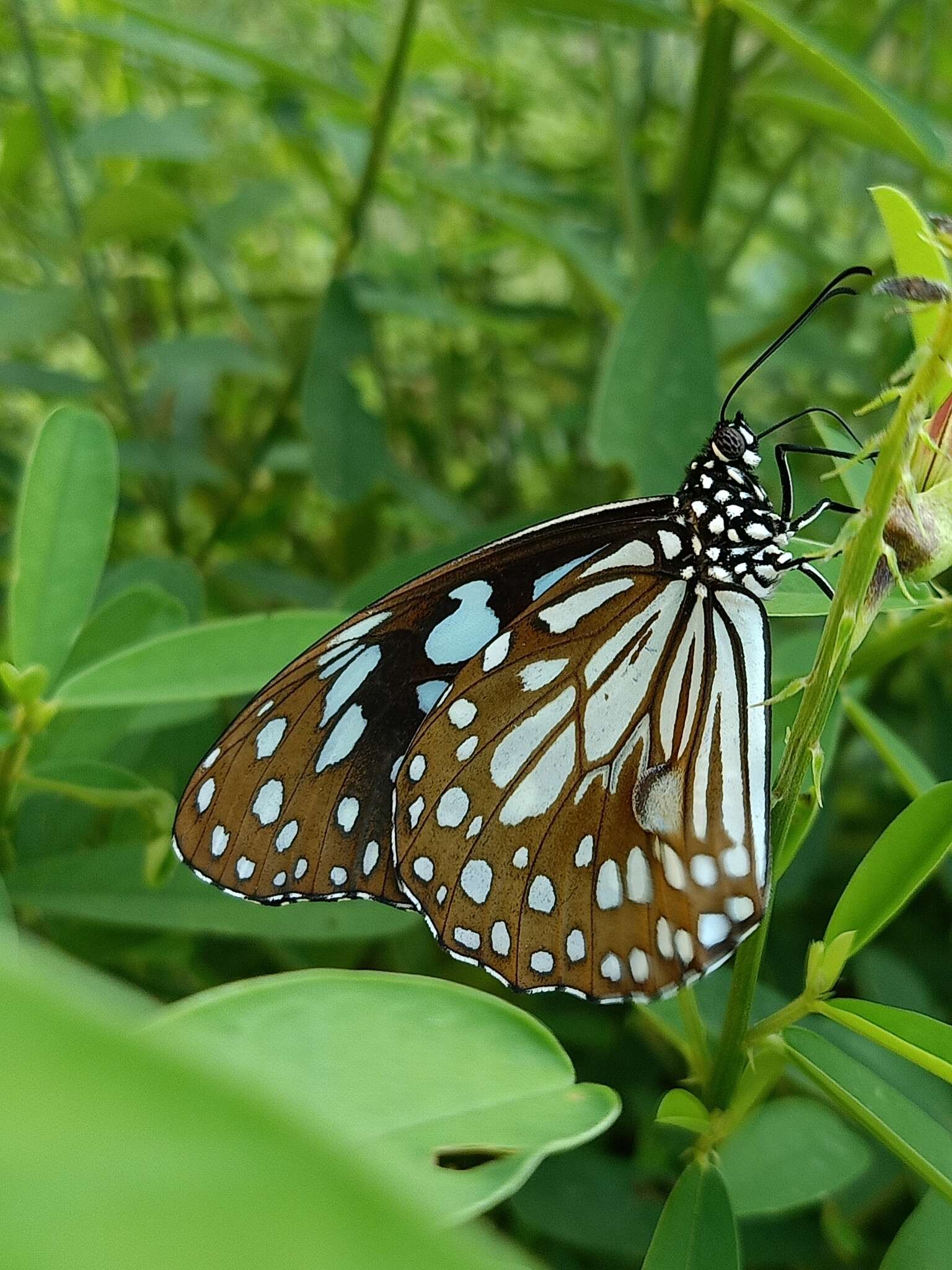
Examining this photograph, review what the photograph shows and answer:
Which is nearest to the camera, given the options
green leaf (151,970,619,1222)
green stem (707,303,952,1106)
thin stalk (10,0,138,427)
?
green leaf (151,970,619,1222)

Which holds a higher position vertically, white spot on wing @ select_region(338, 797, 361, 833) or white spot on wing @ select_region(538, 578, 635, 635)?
white spot on wing @ select_region(538, 578, 635, 635)

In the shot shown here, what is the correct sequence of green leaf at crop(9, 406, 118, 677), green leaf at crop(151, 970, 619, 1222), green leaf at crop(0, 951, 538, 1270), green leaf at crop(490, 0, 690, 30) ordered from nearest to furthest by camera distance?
green leaf at crop(0, 951, 538, 1270) → green leaf at crop(151, 970, 619, 1222) → green leaf at crop(9, 406, 118, 677) → green leaf at crop(490, 0, 690, 30)

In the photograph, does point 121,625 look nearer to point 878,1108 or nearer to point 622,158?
point 878,1108

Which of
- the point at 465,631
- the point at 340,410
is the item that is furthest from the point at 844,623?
the point at 340,410

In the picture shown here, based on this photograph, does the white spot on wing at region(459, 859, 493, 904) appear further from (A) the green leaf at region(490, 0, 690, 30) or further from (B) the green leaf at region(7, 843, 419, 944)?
(A) the green leaf at region(490, 0, 690, 30)

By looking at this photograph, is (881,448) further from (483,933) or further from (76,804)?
(76,804)

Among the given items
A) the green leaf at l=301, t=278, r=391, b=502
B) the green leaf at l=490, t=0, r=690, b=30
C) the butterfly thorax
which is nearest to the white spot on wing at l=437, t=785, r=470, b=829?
the butterfly thorax
